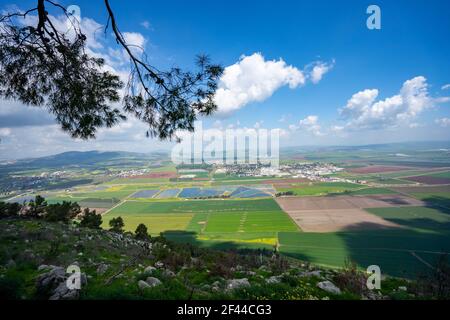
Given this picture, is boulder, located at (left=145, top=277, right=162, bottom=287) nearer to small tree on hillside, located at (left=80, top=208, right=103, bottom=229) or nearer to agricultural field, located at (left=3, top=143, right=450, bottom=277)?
small tree on hillside, located at (left=80, top=208, right=103, bottom=229)

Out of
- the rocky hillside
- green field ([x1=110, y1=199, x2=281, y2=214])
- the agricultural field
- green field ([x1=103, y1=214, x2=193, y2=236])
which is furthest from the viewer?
green field ([x1=110, y1=199, x2=281, y2=214])

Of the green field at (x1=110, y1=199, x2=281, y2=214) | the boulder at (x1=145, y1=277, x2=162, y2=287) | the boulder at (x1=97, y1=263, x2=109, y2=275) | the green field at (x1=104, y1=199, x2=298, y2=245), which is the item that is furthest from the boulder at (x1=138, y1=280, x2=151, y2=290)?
the green field at (x1=110, y1=199, x2=281, y2=214)

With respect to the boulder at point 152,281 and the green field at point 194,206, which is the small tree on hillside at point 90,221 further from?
the green field at point 194,206

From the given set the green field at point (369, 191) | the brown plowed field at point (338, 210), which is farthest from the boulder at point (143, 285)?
the green field at point (369, 191)

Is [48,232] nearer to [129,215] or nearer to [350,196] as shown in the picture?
[129,215]

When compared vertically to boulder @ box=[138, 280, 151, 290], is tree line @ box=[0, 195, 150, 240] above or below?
below

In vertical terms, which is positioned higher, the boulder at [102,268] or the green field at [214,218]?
the boulder at [102,268]

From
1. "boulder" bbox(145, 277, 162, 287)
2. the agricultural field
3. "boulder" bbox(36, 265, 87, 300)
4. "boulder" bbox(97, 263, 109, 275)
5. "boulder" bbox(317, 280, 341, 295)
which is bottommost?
the agricultural field

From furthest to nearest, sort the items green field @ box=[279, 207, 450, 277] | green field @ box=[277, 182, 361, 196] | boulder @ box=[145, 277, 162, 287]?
green field @ box=[277, 182, 361, 196]
green field @ box=[279, 207, 450, 277]
boulder @ box=[145, 277, 162, 287]

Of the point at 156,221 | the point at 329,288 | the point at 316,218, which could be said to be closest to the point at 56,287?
the point at 329,288

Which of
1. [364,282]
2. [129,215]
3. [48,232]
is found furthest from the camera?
[129,215]
